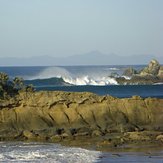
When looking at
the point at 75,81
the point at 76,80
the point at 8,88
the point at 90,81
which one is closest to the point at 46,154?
the point at 8,88

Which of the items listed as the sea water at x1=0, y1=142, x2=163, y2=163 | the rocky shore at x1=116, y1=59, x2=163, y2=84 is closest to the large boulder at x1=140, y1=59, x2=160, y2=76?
the rocky shore at x1=116, y1=59, x2=163, y2=84

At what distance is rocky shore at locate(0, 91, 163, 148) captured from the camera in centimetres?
3625

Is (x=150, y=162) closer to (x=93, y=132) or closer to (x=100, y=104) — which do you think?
(x=93, y=132)

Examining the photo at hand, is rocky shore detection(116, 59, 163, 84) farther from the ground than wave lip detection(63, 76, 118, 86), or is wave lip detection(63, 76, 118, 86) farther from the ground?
rocky shore detection(116, 59, 163, 84)

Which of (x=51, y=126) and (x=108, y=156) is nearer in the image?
(x=108, y=156)

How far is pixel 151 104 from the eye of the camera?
40906 millimetres

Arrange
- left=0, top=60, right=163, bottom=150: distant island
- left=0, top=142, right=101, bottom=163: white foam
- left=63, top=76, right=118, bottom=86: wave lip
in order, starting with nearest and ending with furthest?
left=0, top=142, right=101, bottom=163: white foam
left=0, top=60, right=163, bottom=150: distant island
left=63, top=76, right=118, bottom=86: wave lip

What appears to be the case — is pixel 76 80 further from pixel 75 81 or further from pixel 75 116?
pixel 75 116

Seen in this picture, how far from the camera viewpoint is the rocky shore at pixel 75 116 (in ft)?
119

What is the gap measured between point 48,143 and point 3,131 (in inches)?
169

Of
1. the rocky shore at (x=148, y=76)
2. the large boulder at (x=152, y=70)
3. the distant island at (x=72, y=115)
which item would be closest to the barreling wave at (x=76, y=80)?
the rocky shore at (x=148, y=76)

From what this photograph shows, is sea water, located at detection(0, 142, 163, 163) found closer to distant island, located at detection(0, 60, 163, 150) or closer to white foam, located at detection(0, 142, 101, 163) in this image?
white foam, located at detection(0, 142, 101, 163)

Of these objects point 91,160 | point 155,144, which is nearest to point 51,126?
point 155,144

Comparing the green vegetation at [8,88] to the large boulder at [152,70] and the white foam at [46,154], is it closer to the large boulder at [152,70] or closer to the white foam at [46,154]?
the white foam at [46,154]
